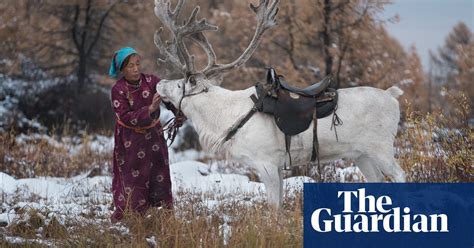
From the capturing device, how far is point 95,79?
75.3 feet

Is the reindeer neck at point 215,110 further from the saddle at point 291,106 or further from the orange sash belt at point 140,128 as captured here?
the orange sash belt at point 140,128

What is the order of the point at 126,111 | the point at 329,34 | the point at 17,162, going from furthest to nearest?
the point at 329,34, the point at 17,162, the point at 126,111

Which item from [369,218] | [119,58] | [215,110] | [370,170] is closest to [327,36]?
[370,170]

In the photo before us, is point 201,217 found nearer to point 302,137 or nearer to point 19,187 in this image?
point 302,137

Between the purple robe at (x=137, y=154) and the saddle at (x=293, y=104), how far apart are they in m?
0.96

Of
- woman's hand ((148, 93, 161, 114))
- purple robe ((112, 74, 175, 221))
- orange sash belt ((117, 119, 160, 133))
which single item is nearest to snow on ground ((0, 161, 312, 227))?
purple robe ((112, 74, 175, 221))

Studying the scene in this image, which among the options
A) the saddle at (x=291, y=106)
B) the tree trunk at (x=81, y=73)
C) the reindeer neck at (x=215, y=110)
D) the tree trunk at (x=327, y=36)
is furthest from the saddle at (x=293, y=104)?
the tree trunk at (x=81, y=73)

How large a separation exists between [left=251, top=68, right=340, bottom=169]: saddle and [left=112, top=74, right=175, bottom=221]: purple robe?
0.96 meters

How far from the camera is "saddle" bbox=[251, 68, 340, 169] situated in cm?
559

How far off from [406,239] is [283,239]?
2.86ft

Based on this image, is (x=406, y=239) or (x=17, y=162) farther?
(x=17, y=162)

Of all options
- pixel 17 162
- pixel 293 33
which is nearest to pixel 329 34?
pixel 293 33

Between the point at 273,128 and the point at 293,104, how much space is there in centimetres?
26

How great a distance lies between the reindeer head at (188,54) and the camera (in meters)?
5.92
